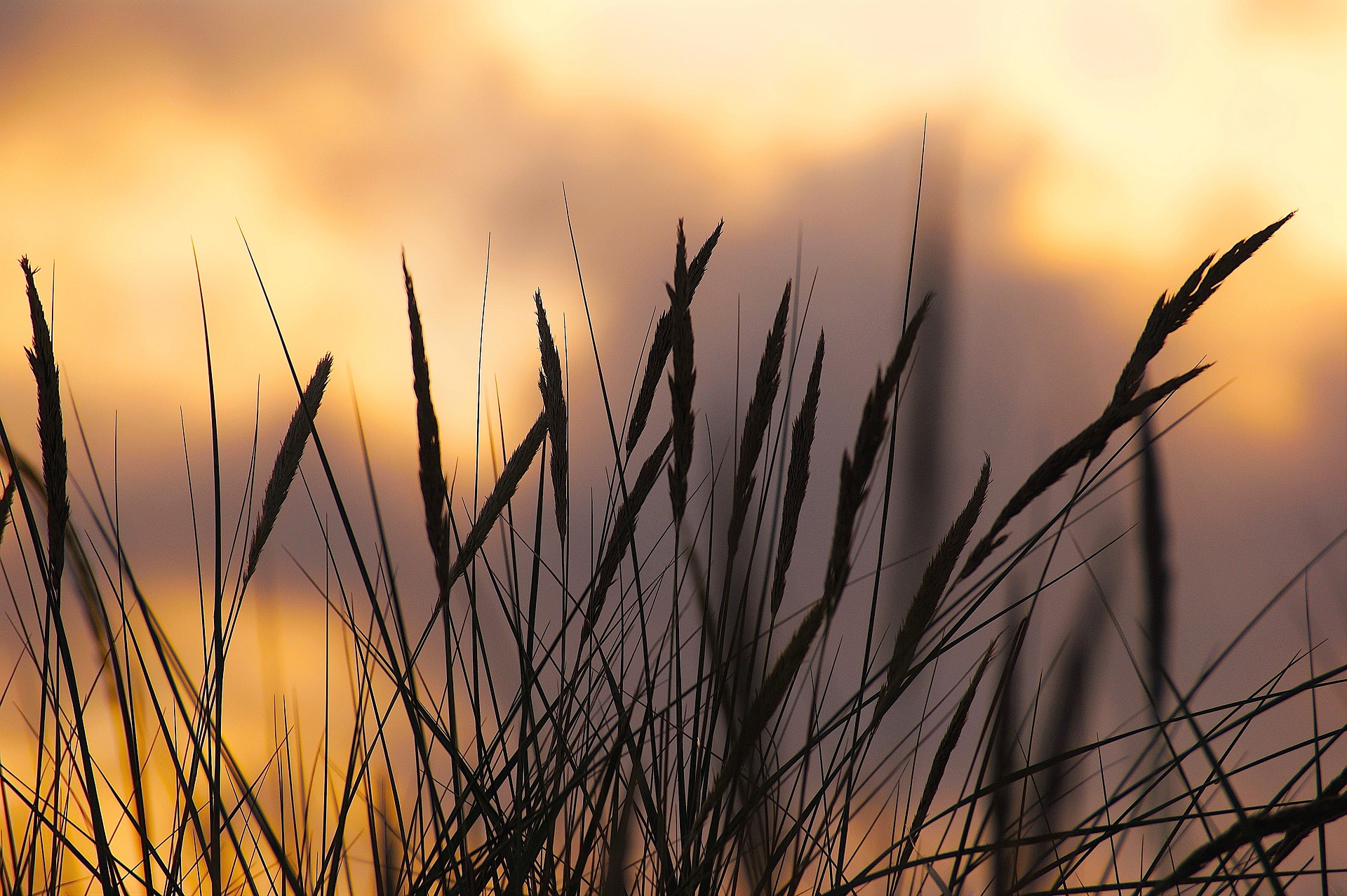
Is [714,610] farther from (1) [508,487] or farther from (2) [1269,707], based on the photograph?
(2) [1269,707]

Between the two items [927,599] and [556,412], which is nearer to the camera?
[927,599]

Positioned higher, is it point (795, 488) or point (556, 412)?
point (556, 412)

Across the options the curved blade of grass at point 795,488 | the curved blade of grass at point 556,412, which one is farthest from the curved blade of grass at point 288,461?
the curved blade of grass at point 795,488

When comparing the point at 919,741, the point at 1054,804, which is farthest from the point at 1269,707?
the point at 919,741

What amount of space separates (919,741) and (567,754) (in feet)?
1.52

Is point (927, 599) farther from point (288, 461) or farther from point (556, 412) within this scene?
point (288, 461)

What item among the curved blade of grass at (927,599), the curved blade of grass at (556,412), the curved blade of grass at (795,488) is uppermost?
the curved blade of grass at (556,412)

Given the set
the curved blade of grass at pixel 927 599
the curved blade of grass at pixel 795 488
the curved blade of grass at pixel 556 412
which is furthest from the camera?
the curved blade of grass at pixel 556 412

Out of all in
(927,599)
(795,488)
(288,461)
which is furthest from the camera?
(288,461)

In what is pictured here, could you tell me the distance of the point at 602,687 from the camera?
1157mm

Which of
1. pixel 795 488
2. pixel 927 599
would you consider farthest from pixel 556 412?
pixel 927 599

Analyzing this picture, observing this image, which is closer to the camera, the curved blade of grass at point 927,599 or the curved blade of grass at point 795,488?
the curved blade of grass at point 927,599

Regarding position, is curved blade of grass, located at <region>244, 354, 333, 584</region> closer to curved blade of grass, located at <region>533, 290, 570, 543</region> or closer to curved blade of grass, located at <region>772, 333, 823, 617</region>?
curved blade of grass, located at <region>533, 290, 570, 543</region>

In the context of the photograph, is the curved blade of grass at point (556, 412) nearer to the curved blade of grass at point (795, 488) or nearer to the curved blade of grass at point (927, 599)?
the curved blade of grass at point (795, 488)
